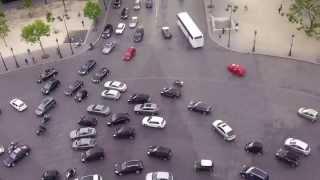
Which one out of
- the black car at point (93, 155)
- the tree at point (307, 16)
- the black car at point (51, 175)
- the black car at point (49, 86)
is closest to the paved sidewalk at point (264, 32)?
the tree at point (307, 16)

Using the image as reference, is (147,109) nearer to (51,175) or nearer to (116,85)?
(116,85)

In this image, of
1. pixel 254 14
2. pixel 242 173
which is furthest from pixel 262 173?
pixel 254 14

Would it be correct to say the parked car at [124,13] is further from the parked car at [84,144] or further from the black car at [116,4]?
the parked car at [84,144]

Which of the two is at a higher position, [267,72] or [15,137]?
[267,72]

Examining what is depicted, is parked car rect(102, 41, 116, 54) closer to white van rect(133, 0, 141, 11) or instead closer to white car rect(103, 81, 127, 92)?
white car rect(103, 81, 127, 92)

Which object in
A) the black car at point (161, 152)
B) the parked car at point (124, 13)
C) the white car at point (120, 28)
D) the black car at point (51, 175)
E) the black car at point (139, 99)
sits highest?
the parked car at point (124, 13)

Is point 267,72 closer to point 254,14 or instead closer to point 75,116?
point 254,14

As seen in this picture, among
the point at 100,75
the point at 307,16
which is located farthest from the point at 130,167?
the point at 307,16
